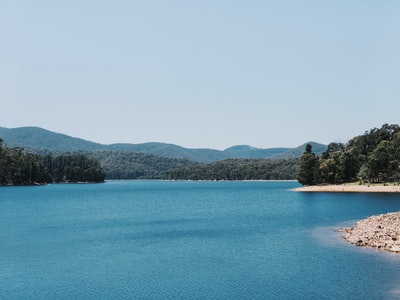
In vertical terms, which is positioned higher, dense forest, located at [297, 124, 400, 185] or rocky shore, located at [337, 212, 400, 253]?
dense forest, located at [297, 124, 400, 185]

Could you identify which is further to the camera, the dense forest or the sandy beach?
the dense forest

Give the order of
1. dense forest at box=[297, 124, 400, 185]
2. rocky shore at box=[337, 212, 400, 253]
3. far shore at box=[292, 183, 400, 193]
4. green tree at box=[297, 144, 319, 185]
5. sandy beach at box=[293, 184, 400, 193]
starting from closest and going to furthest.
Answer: rocky shore at box=[337, 212, 400, 253] < sandy beach at box=[293, 184, 400, 193] < far shore at box=[292, 183, 400, 193] < dense forest at box=[297, 124, 400, 185] < green tree at box=[297, 144, 319, 185]

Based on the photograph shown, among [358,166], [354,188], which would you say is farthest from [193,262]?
[358,166]

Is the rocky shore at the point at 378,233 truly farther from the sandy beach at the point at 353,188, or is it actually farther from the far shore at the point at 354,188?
the far shore at the point at 354,188

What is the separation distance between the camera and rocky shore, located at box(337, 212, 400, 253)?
184 feet

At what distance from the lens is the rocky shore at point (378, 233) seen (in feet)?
184

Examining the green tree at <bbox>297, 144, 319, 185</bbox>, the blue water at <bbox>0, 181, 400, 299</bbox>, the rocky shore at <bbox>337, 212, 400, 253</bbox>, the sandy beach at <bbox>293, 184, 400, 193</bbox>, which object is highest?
the green tree at <bbox>297, 144, 319, 185</bbox>

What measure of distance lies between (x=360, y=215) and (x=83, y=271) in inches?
2523

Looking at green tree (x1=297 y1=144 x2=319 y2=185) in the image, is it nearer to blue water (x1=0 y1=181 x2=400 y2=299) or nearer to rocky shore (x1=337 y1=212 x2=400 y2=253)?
blue water (x1=0 y1=181 x2=400 y2=299)

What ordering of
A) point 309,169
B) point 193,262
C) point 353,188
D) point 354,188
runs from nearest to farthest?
point 193,262
point 354,188
point 353,188
point 309,169

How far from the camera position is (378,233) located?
202ft

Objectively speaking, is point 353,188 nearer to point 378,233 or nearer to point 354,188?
point 354,188

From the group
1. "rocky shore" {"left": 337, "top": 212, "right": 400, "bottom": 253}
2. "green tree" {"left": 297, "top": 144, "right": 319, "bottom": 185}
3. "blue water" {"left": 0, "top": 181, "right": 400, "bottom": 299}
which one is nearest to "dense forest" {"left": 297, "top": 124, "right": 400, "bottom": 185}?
"green tree" {"left": 297, "top": 144, "right": 319, "bottom": 185}

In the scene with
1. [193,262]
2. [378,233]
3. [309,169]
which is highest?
[309,169]
